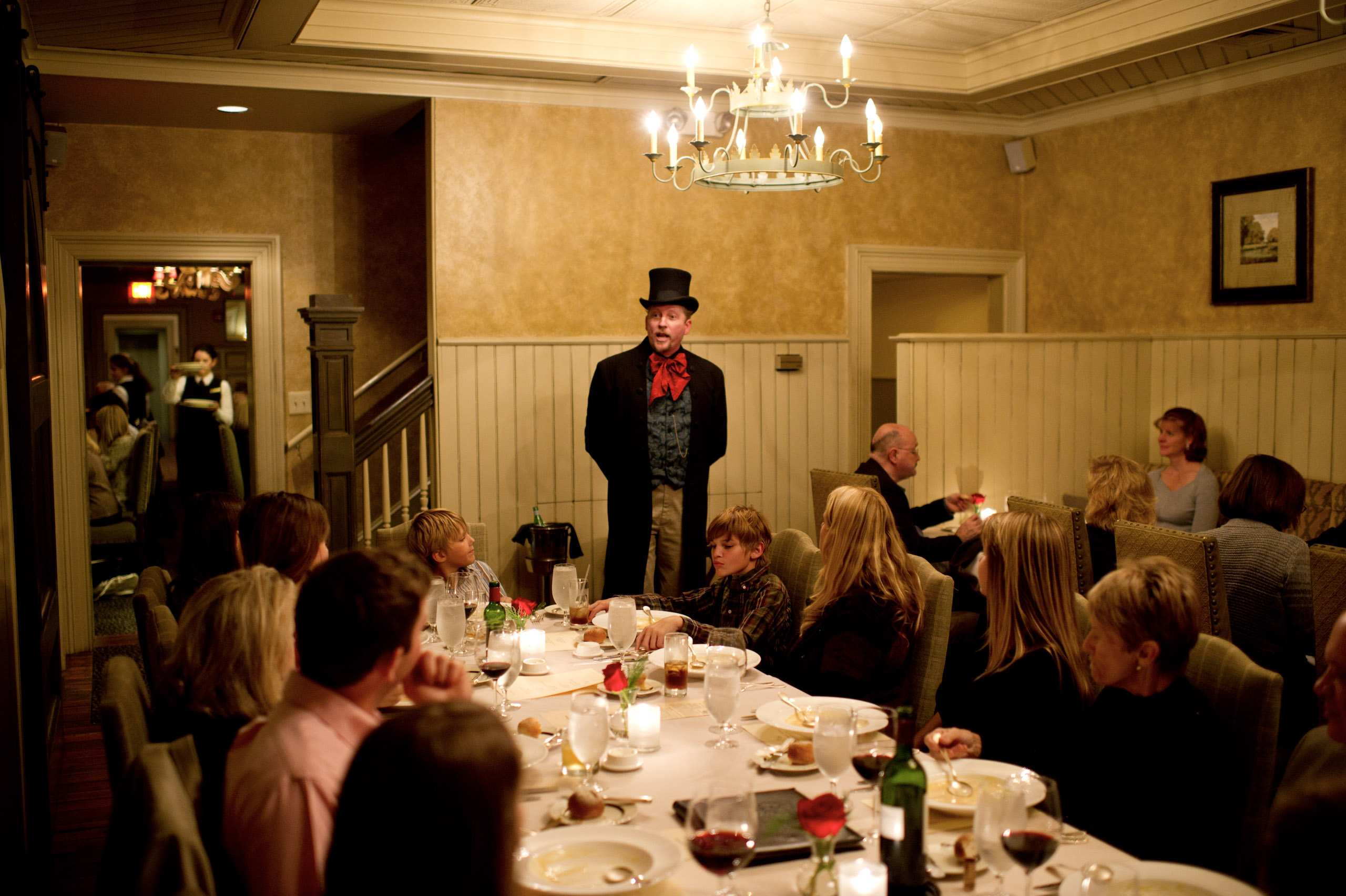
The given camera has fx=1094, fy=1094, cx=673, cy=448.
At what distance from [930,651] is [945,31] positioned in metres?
3.41

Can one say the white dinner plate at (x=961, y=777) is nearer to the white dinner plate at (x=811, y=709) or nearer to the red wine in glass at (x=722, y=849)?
the white dinner plate at (x=811, y=709)

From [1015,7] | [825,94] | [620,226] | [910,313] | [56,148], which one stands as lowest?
[910,313]

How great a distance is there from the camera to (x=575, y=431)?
5547mm

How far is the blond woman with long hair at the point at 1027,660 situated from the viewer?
86.1 inches

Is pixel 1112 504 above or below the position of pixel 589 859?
above

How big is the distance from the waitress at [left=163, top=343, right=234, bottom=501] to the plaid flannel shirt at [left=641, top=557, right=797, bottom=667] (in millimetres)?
5234

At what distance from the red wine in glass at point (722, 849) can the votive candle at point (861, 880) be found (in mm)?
126

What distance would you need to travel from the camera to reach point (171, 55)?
477cm

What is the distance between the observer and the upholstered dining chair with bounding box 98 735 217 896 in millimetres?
1331

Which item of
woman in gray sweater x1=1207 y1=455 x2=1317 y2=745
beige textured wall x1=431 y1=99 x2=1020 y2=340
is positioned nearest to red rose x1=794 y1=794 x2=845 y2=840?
woman in gray sweater x1=1207 y1=455 x2=1317 y2=745

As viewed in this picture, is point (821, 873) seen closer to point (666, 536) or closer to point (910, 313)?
point (666, 536)

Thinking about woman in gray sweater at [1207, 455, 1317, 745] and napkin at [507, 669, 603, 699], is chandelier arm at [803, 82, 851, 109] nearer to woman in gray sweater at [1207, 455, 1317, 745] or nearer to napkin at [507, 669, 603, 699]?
napkin at [507, 669, 603, 699]

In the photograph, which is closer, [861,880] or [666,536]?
[861,880]

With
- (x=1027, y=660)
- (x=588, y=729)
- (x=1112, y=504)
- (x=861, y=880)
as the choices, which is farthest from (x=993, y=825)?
(x=1112, y=504)
